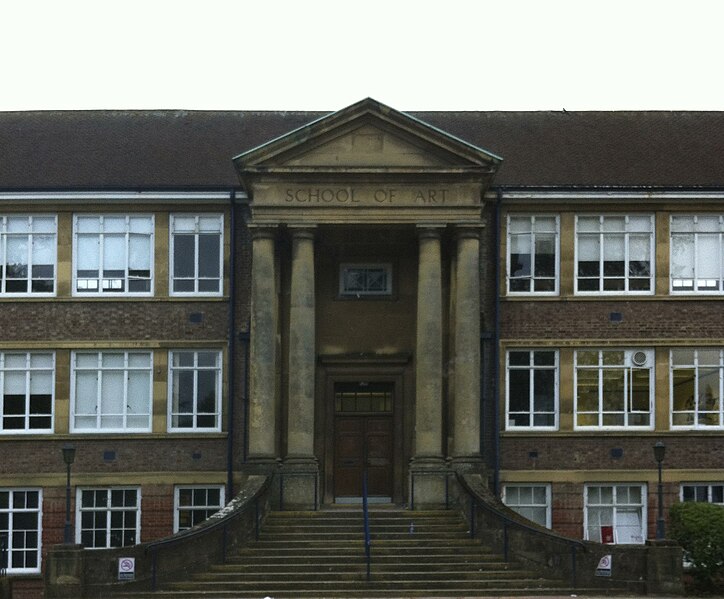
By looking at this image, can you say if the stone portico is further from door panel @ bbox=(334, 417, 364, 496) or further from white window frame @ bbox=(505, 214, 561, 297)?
white window frame @ bbox=(505, 214, 561, 297)

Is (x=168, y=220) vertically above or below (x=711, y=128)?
below

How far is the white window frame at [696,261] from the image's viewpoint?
3453 cm

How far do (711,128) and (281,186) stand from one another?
1218cm

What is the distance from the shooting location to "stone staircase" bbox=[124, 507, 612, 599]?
27812 mm

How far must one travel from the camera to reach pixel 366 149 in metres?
32.3

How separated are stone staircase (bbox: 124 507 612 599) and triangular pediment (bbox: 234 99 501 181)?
7.02 meters

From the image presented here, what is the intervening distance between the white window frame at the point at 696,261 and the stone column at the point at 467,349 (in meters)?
4.92

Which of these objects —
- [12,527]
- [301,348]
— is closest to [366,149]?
[301,348]

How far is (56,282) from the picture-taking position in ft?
113

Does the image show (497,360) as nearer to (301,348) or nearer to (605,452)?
(605,452)

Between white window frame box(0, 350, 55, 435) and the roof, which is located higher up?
the roof

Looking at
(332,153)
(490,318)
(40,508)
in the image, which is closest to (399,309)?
(490,318)

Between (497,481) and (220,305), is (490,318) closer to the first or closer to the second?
(497,481)

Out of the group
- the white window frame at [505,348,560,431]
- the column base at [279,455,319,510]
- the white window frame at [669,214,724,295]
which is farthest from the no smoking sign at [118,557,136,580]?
the white window frame at [669,214,724,295]
